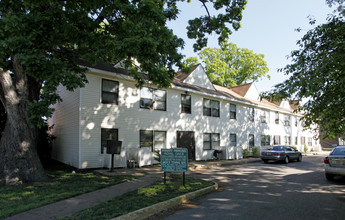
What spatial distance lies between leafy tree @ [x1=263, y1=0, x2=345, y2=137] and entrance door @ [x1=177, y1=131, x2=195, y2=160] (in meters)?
10.5

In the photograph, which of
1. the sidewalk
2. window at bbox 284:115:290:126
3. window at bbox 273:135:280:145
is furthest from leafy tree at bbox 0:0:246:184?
window at bbox 284:115:290:126

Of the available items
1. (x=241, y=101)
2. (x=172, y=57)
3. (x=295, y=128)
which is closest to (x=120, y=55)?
(x=172, y=57)

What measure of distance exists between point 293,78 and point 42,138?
45.6 ft

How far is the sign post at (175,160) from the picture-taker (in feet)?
27.6

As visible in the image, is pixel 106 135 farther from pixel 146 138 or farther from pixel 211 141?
pixel 211 141

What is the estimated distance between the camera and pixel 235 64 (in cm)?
4606

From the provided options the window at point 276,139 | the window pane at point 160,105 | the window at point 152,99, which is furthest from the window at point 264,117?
the window at point 152,99

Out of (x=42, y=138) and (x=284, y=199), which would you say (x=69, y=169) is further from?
(x=284, y=199)

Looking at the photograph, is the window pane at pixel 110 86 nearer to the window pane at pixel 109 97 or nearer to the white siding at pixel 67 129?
the window pane at pixel 109 97

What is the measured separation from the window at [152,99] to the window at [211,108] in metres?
4.80

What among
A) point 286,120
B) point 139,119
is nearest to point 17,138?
point 139,119

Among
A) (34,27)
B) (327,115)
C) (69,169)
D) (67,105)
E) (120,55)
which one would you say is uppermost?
(34,27)

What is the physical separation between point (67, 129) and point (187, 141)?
327 inches

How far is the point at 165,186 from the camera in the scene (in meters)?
8.13
